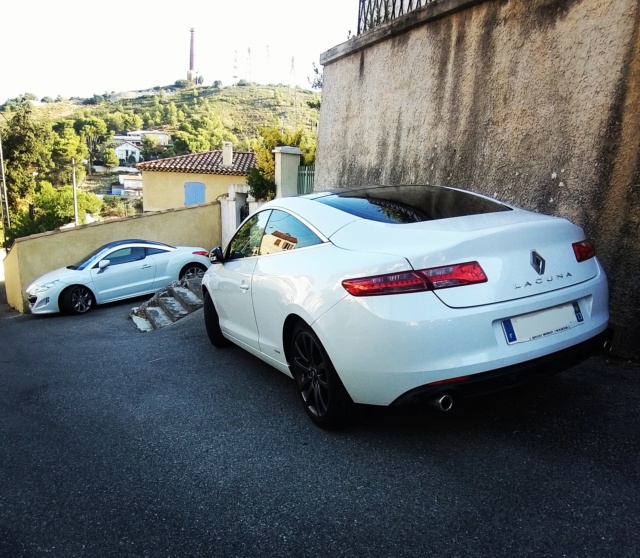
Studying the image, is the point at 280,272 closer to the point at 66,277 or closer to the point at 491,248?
the point at 491,248

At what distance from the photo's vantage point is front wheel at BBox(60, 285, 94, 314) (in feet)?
38.0

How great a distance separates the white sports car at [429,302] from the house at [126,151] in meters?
120

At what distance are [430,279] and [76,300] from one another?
11.1m

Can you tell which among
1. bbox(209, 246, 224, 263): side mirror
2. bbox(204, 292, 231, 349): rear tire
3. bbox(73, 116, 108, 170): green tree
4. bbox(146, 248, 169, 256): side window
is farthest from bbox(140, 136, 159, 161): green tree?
bbox(209, 246, 224, 263): side mirror

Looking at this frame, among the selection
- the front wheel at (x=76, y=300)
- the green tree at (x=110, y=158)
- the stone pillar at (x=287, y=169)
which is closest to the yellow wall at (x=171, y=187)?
the stone pillar at (x=287, y=169)

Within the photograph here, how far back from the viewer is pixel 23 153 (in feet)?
188

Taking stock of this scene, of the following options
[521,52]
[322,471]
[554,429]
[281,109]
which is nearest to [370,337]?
[322,471]

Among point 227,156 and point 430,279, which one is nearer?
point 430,279

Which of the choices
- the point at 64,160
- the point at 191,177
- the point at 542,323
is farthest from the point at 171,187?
the point at 64,160

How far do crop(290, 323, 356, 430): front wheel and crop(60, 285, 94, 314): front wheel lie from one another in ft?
32.3

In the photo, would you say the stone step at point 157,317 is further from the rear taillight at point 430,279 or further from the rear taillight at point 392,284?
the rear taillight at point 430,279

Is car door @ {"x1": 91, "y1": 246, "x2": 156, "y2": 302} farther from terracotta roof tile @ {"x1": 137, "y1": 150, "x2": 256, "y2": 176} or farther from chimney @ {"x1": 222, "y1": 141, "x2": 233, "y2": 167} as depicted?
chimney @ {"x1": 222, "y1": 141, "x2": 233, "y2": 167}

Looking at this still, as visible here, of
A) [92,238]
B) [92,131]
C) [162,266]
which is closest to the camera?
[162,266]

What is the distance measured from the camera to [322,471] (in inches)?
108
